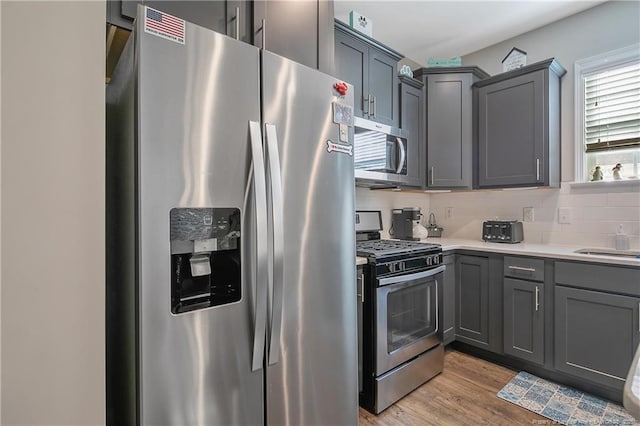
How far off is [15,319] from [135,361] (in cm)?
32

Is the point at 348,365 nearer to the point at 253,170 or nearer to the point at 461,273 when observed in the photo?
the point at 253,170

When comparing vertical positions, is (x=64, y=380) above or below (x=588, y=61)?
below

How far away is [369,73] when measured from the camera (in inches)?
94.3

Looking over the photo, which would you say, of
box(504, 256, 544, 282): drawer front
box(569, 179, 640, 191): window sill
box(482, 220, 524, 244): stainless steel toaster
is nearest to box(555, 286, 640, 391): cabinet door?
box(504, 256, 544, 282): drawer front

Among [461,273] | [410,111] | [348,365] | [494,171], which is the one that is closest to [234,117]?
[348,365]

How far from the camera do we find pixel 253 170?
3.57 feet

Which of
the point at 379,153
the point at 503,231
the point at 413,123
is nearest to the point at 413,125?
the point at 413,123

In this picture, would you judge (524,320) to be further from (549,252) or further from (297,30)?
(297,30)

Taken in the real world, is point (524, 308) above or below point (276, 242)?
below

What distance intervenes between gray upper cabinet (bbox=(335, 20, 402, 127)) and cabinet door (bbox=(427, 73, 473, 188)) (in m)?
0.47

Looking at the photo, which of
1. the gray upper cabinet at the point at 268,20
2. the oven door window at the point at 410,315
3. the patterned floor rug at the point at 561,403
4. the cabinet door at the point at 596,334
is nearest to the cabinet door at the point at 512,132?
the cabinet door at the point at 596,334

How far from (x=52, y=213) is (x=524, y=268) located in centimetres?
268

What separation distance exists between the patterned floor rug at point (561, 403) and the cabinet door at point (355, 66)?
2.14 meters

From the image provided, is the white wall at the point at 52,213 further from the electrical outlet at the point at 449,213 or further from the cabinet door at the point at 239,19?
the electrical outlet at the point at 449,213
